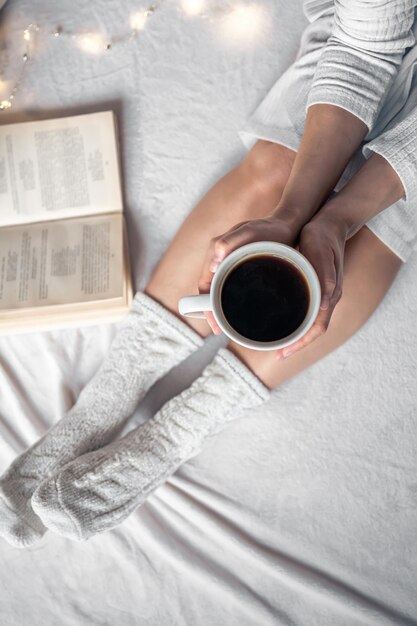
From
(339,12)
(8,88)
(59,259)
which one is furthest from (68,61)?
(339,12)

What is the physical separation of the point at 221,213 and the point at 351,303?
0.69 ft

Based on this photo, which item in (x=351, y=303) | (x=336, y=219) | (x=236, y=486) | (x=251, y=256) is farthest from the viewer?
(x=236, y=486)

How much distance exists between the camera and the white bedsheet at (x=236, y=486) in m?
0.82

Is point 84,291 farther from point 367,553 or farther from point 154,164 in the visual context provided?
point 367,553

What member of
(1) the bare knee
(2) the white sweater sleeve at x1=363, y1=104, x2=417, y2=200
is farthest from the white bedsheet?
(2) the white sweater sleeve at x1=363, y1=104, x2=417, y2=200

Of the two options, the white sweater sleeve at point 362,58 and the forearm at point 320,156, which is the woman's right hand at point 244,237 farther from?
the white sweater sleeve at point 362,58

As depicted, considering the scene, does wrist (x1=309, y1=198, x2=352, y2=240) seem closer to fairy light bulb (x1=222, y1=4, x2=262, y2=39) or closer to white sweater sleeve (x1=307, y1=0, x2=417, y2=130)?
white sweater sleeve (x1=307, y1=0, x2=417, y2=130)

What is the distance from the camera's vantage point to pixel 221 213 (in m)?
0.79

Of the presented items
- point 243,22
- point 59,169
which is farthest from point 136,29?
point 59,169

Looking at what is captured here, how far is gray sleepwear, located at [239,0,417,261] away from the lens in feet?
2.13

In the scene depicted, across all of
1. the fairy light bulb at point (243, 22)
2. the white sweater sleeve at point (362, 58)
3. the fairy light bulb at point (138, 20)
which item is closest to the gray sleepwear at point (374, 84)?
the white sweater sleeve at point (362, 58)

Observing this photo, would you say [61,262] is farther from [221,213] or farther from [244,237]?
[244,237]

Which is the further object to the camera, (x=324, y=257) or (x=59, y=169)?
(x=59, y=169)

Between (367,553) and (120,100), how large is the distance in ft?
2.64
